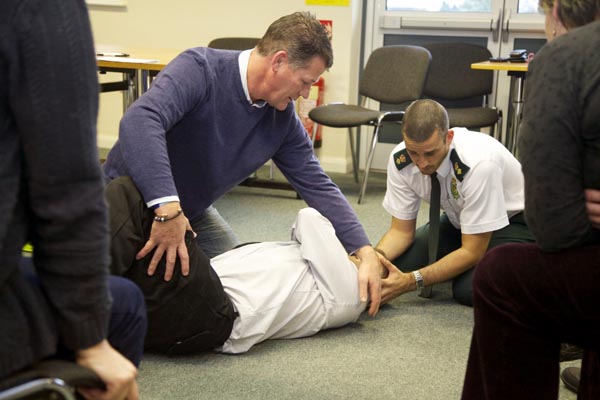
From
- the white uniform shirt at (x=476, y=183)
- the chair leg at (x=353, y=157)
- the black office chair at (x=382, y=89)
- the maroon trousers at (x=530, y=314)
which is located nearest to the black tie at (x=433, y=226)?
the white uniform shirt at (x=476, y=183)

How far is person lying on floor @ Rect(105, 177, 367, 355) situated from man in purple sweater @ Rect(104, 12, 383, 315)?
0.13 ft

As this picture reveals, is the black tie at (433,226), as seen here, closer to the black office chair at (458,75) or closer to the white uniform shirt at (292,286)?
the white uniform shirt at (292,286)

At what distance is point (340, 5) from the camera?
4.70 m

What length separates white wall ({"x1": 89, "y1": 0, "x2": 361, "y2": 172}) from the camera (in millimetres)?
4785

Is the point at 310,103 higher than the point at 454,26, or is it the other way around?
the point at 454,26

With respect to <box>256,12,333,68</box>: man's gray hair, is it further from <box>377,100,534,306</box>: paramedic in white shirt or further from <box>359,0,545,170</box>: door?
<box>359,0,545,170</box>: door

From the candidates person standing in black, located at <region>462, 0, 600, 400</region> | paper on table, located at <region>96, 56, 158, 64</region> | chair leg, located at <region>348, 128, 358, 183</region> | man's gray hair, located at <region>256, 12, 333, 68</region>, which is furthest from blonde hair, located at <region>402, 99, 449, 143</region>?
chair leg, located at <region>348, 128, 358, 183</region>

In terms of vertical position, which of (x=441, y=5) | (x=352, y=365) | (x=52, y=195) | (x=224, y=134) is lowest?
(x=352, y=365)

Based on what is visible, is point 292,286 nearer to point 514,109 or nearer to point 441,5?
point 514,109

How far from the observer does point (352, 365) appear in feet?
6.88

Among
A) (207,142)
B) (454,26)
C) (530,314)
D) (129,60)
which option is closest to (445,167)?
(207,142)

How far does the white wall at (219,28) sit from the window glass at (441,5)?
263 millimetres

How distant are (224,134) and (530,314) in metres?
1.17

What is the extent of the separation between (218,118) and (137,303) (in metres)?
1.23
